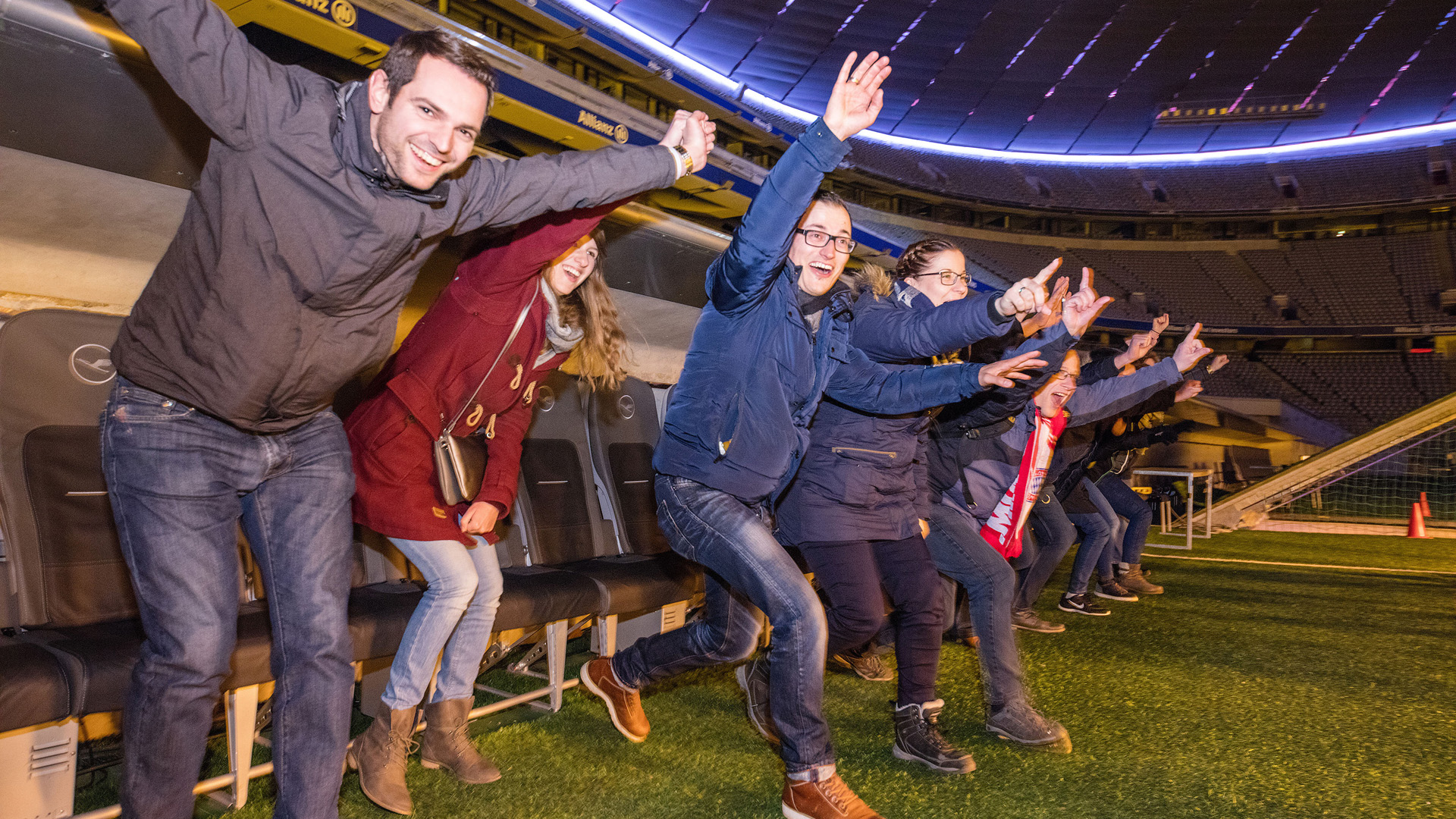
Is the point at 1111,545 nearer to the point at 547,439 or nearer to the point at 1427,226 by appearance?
the point at 547,439

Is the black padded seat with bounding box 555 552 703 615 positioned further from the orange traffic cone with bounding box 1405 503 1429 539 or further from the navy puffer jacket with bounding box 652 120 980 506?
the orange traffic cone with bounding box 1405 503 1429 539

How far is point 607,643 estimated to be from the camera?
403 cm

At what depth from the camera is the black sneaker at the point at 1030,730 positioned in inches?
137

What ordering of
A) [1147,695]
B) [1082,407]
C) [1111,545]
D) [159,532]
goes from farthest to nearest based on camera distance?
[1111,545] < [1082,407] < [1147,695] < [159,532]

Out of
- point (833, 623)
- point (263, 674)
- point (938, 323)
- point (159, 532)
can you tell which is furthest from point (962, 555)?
point (159, 532)

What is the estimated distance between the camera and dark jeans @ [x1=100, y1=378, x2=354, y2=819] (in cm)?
193

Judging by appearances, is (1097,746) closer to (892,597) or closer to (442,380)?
(892,597)

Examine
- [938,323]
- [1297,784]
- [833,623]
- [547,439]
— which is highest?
[938,323]

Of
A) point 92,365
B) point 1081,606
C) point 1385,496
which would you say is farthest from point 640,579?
point 1385,496

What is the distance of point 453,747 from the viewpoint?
2.97 m

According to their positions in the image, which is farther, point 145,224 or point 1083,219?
point 1083,219

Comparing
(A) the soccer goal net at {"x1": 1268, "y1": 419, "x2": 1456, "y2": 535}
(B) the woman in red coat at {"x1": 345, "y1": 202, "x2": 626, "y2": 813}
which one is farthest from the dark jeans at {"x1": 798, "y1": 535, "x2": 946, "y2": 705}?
(A) the soccer goal net at {"x1": 1268, "y1": 419, "x2": 1456, "y2": 535}

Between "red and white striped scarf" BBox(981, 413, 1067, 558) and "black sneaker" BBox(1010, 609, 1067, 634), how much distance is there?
68.2 inches

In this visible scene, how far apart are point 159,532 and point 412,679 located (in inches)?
44.4
